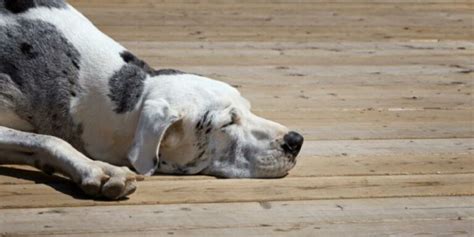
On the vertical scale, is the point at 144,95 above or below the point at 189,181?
above

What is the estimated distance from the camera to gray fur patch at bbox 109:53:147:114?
4434 mm

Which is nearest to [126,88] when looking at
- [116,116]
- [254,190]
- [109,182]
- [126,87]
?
[126,87]

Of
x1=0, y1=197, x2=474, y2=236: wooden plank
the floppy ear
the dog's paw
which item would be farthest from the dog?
x1=0, y1=197, x2=474, y2=236: wooden plank

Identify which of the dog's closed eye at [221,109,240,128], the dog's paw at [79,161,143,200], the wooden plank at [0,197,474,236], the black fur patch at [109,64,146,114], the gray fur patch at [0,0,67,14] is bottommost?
the wooden plank at [0,197,474,236]

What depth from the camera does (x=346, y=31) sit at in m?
7.53

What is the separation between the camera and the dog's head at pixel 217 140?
439 cm

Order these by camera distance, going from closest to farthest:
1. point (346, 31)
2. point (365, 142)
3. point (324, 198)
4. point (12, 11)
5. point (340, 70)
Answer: point (324, 198), point (12, 11), point (365, 142), point (340, 70), point (346, 31)

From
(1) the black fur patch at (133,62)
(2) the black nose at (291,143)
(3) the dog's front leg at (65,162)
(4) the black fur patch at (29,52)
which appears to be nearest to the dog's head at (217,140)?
(2) the black nose at (291,143)

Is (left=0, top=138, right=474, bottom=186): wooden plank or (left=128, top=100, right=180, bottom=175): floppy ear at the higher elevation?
(left=128, top=100, right=180, bottom=175): floppy ear

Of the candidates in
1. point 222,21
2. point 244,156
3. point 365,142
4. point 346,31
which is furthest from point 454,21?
point 244,156

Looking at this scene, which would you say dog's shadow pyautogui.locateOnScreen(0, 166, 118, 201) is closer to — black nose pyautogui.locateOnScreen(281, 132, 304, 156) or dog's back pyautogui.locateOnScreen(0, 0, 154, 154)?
dog's back pyautogui.locateOnScreen(0, 0, 154, 154)

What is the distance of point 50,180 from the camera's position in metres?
4.30

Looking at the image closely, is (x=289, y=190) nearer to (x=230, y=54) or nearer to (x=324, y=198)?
(x=324, y=198)

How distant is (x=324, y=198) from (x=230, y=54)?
2.49 metres
